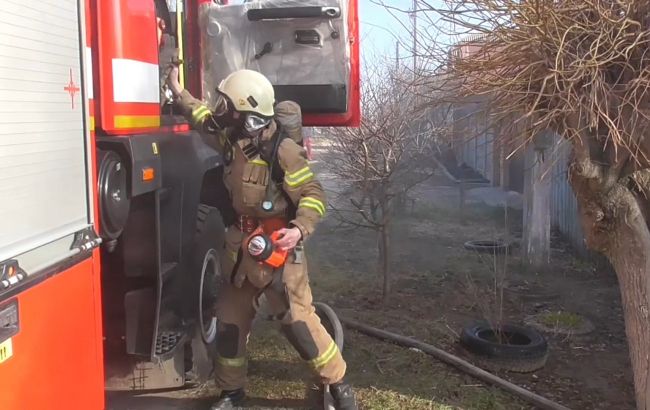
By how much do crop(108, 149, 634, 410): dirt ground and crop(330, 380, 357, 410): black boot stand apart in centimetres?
19

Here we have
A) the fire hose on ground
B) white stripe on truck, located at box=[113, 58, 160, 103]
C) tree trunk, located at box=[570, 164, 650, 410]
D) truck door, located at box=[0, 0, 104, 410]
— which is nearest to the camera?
truck door, located at box=[0, 0, 104, 410]

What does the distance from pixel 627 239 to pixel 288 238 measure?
160 centimetres

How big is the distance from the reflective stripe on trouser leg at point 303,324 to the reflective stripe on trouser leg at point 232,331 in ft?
0.53

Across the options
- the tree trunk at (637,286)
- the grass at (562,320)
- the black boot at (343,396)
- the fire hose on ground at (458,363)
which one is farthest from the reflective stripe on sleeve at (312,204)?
the grass at (562,320)

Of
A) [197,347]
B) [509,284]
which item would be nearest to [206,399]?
[197,347]

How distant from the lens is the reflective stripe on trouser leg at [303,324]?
3.66m

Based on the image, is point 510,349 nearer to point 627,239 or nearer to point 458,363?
point 458,363

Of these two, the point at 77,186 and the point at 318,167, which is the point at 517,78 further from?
the point at 318,167

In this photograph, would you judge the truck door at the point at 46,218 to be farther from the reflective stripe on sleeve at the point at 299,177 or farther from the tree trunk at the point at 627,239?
the tree trunk at the point at 627,239

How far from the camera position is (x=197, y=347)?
13.2ft

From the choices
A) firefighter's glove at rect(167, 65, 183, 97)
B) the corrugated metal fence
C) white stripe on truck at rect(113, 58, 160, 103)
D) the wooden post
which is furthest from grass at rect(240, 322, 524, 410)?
the corrugated metal fence

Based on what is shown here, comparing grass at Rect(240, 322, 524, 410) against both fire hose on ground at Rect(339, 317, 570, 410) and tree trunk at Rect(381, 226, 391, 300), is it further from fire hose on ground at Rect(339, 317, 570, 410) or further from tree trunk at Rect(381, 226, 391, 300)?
tree trunk at Rect(381, 226, 391, 300)

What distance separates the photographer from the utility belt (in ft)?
11.9

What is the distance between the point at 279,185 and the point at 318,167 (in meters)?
5.30
